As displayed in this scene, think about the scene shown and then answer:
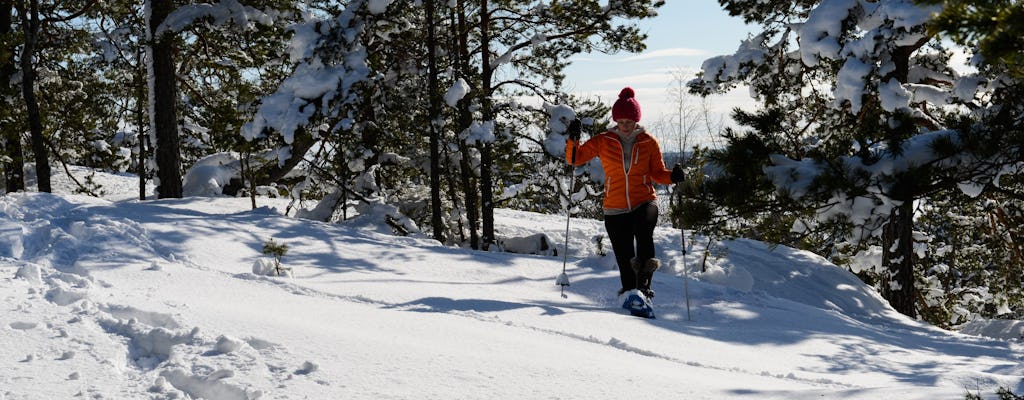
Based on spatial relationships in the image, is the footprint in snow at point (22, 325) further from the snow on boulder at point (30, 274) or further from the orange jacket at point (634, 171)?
the orange jacket at point (634, 171)

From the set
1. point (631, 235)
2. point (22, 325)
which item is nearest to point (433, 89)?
point (631, 235)

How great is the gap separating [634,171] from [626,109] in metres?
0.53

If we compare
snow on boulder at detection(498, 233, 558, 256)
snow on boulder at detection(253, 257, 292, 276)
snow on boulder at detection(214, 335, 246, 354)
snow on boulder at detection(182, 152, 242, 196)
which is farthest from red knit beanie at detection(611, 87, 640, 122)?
snow on boulder at detection(182, 152, 242, 196)

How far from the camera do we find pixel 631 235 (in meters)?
5.95

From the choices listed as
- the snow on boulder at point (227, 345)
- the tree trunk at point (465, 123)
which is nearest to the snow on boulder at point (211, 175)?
the tree trunk at point (465, 123)

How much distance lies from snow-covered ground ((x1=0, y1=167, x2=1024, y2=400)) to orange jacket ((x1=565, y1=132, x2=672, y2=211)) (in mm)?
972

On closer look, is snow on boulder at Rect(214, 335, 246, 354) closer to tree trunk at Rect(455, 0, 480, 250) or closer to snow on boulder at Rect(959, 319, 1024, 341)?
tree trunk at Rect(455, 0, 480, 250)

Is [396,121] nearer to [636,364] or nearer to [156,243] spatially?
[156,243]

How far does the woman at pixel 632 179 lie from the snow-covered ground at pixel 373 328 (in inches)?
21.7

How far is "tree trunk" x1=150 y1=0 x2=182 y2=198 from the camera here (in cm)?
1016

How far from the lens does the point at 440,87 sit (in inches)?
480

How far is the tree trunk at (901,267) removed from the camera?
409 inches

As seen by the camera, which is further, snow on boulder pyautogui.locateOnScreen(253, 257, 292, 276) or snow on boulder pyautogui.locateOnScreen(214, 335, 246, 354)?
snow on boulder pyautogui.locateOnScreen(253, 257, 292, 276)

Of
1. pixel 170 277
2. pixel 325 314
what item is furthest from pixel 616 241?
pixel 170 277
